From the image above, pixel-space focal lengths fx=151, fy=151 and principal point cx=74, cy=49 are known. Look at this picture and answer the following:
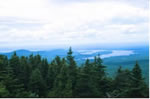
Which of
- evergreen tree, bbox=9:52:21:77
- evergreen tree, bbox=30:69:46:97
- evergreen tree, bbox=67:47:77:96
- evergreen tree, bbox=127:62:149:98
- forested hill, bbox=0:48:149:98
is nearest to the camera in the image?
evergreen tree, bbox=127:62:149:98

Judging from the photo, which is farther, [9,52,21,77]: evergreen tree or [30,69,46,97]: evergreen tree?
[9,52,21,77]: evergreen tree

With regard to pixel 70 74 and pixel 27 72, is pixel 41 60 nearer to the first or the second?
pixel 27 72

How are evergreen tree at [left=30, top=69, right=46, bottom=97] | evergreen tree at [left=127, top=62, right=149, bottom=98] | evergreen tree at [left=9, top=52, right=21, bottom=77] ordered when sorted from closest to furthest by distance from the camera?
evergreen tree at [left=127, top=62, right=149, bottom=98], evergreen tree at [left=30, top=69, right=46, bottom=97], evergreen tree at [left=9, top=52, right=21, bottom=77]

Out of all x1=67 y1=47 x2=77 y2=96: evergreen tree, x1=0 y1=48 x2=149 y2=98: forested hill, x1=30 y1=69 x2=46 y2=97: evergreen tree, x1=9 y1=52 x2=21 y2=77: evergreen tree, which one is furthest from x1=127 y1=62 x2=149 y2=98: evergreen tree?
x1=9 y1=52 x2=21 y2=77: evergreen tree

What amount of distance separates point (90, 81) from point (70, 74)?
103cm

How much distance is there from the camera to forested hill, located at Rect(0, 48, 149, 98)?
12.1ft

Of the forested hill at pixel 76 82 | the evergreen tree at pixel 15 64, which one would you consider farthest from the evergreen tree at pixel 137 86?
the evergreen tree at pixel 15 64

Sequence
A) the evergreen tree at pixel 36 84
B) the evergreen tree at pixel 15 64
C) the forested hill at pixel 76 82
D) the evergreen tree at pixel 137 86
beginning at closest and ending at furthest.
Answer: the evergreen tree at pixel 137 86, the forested hill at pixel 76 82, the evergreen tree at pixel 36 84, the evergreen tree at pixel 15 64

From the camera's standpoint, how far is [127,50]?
119 feet

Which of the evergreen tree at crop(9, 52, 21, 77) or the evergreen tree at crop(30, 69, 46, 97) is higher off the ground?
the evergreen tree at crop(9, 52, 21, 77)

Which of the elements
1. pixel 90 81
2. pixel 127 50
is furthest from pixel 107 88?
pixel 127 50

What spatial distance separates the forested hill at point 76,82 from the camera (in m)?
3.68

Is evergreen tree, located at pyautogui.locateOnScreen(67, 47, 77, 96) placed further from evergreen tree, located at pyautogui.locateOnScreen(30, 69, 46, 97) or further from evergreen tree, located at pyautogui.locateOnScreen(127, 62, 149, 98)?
evergreen tree, located at pyautogui.locateOnScreen(127, 62, 149, 98)

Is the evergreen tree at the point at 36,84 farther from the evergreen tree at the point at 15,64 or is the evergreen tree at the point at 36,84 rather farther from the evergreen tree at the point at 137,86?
the evergreen tree at the point at 137,86
